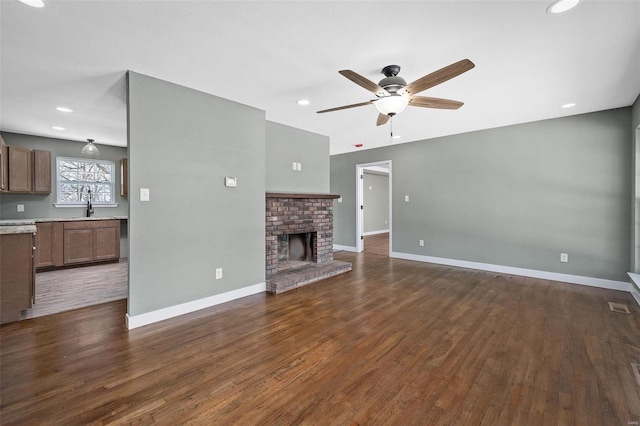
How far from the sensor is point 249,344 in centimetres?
239

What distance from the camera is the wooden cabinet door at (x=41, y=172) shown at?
4887 millimetres

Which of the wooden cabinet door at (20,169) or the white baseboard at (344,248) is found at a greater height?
the wooden cabinet door at (20,169)

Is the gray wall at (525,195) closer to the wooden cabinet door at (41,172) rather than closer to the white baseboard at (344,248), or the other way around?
the white baseboard at (344,248)

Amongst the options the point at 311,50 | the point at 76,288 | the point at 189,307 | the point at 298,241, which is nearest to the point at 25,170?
the point at 76,288

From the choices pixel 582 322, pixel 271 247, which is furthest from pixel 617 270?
pixel 271 247

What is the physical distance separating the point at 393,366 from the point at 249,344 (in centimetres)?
120

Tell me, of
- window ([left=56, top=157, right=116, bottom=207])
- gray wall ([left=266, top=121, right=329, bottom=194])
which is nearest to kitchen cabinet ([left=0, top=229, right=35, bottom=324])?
gray wall ([left=266, top=121, right=329, bottom=194])

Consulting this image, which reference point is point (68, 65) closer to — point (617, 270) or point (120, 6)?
point (120, 6)

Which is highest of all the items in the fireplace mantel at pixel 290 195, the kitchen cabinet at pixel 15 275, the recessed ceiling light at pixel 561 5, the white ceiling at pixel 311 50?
the white ceiling at pixel 311 50

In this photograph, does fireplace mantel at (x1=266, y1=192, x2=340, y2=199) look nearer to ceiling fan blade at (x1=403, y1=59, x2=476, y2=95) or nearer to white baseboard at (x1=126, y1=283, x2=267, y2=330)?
white baseboard at (x1=126, y1=283, x2=267, y2=330)

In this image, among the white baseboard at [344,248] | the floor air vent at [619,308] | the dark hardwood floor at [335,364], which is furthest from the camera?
the white baseboard at [344,248]

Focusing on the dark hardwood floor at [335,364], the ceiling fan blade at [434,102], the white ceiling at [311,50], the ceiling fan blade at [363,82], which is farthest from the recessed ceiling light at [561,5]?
the dark hardwood floor at [335,364]

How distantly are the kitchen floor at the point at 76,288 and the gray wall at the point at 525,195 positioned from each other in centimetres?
509

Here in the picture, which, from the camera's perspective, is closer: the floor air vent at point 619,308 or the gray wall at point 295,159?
the floor air vent at point 619,308
